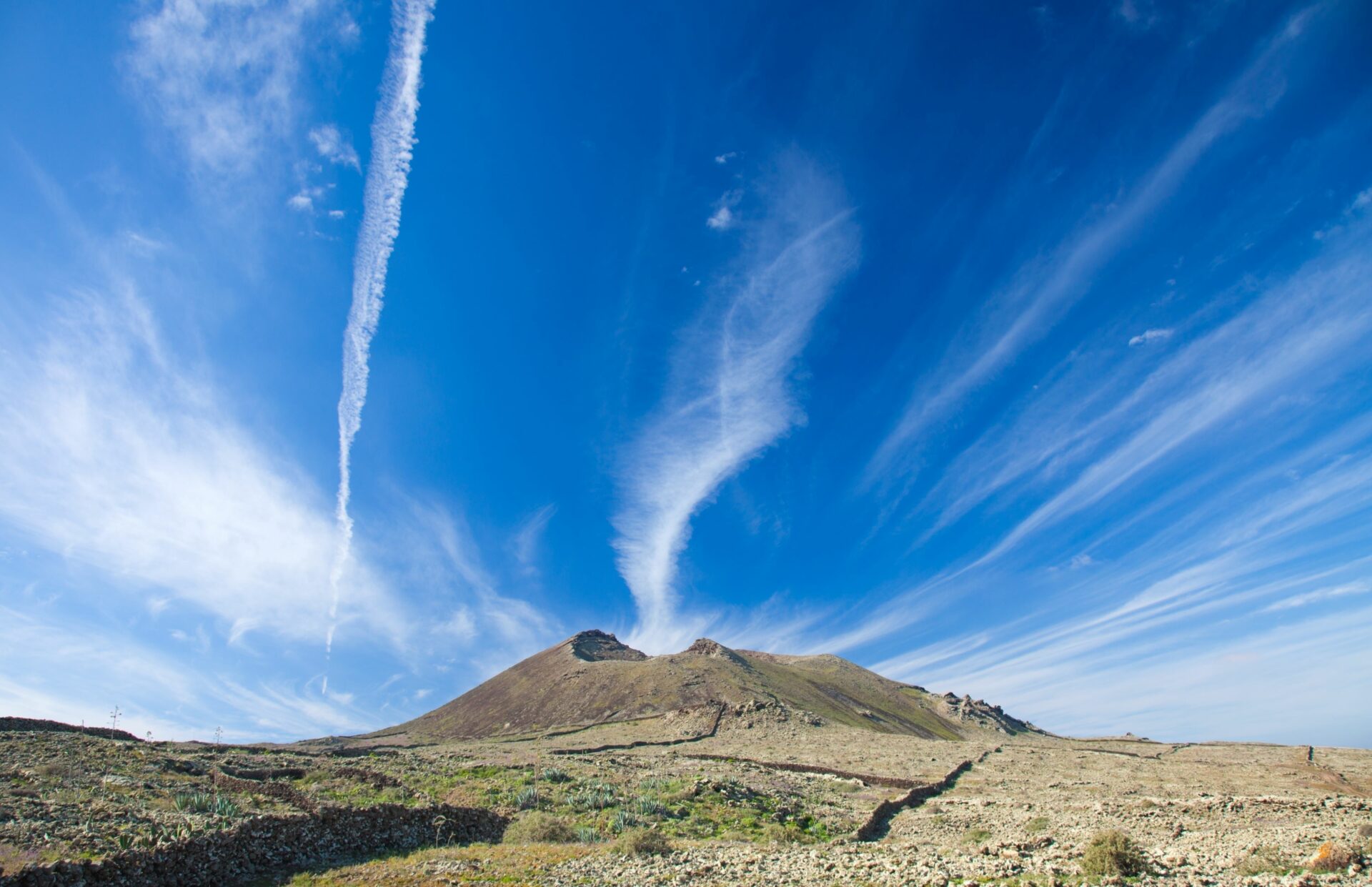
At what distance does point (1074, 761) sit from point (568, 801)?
4948 centimetres

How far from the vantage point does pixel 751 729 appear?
6831 cm

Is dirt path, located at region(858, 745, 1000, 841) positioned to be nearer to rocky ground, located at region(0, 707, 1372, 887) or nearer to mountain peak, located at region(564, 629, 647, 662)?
rocky ground, located at region(0, 707, 1372, 887)

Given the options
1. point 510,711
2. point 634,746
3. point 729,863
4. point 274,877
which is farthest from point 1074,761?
point 510,711

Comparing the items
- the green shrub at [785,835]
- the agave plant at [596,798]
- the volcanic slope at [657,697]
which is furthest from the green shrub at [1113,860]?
the volcanic slope at [657,697]

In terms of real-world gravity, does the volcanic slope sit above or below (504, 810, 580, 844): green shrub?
above

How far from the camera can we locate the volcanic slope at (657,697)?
84.6 m

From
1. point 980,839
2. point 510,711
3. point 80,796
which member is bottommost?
point 980,839

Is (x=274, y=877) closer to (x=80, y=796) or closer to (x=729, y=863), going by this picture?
(x=80, y=796)

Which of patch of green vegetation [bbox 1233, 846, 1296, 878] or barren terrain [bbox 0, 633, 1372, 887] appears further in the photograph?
barren terrain [bbox 0, 633, 1372, 887]

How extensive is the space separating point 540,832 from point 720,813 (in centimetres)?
828

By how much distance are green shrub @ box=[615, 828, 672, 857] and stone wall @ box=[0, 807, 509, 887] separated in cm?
641

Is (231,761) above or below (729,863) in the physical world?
above

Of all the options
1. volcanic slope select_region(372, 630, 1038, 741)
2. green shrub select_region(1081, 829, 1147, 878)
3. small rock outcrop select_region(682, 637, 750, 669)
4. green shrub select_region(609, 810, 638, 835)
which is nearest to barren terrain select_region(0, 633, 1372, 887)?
green shrub select_region(1081, 829, 1147, 878)

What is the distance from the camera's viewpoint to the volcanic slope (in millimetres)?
84625
